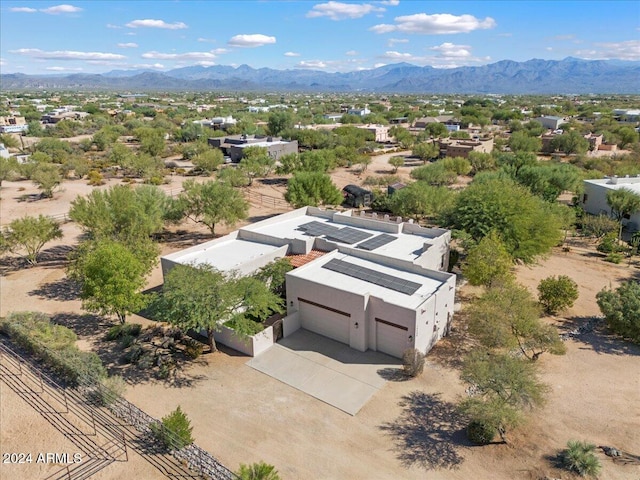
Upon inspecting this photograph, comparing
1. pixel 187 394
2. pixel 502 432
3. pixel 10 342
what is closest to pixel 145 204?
pixel 10 342

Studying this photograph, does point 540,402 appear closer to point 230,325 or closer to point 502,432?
point 502,432

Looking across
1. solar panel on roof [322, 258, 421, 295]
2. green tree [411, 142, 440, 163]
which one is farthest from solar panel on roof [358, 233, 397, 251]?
green tree [411, 142, 440, 163]

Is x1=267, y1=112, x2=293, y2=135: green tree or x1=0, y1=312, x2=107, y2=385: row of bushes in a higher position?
x1=267, y1=112, x2=293, y2=135: green tree

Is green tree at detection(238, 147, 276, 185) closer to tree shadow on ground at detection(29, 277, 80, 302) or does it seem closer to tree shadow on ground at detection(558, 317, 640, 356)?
tree shadow on ground at detection(29, 277, 80, 302)

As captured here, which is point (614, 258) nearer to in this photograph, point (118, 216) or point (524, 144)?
point (118, 216)

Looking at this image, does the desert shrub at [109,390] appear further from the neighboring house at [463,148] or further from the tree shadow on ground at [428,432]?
the neighboring house at [463,148]

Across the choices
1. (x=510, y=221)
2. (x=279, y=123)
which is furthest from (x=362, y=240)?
(x=279, y=123)
